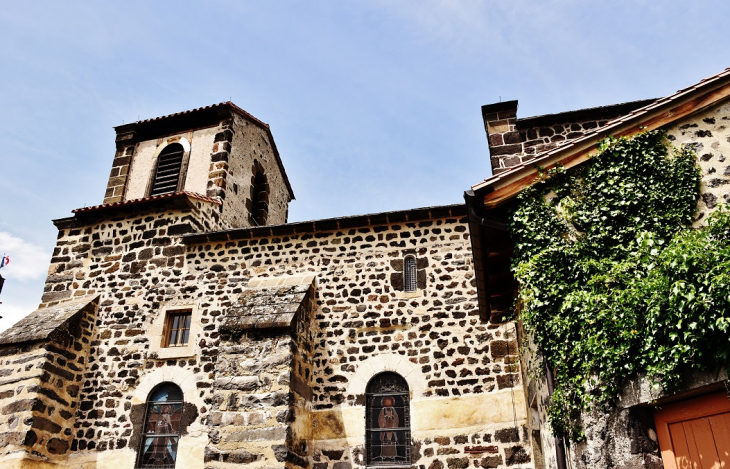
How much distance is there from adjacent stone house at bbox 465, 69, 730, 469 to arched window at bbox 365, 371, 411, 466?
6.33 feet

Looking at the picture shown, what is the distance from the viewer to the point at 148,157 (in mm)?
14492

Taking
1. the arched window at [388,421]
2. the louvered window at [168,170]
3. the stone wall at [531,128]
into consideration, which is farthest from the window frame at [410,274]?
the louvered window at [168,170]

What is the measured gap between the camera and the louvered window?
13.8 m

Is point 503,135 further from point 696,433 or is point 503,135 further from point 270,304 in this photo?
point 696,433

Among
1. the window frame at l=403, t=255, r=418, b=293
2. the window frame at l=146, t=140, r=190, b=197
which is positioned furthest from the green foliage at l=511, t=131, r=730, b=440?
the window frame at l=146, t=140, r=190, b=197

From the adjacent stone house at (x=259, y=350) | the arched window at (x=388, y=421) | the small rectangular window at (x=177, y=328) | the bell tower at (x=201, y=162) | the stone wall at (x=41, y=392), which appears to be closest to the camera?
the adjacent stone house at (x=259, y=350)

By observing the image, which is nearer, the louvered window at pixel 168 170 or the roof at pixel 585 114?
the roof at pixel 585 114

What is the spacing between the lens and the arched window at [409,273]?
988 cm

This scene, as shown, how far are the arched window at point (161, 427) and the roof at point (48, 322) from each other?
2066 mm

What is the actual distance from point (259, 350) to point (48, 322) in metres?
4.56

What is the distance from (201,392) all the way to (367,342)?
2999 millimetres

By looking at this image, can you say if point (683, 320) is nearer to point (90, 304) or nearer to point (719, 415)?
point (719, 415)

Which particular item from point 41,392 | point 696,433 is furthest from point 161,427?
point 696,433

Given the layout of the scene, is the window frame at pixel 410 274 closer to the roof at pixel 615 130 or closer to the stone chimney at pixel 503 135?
the stone chimney at pixel 503 135
